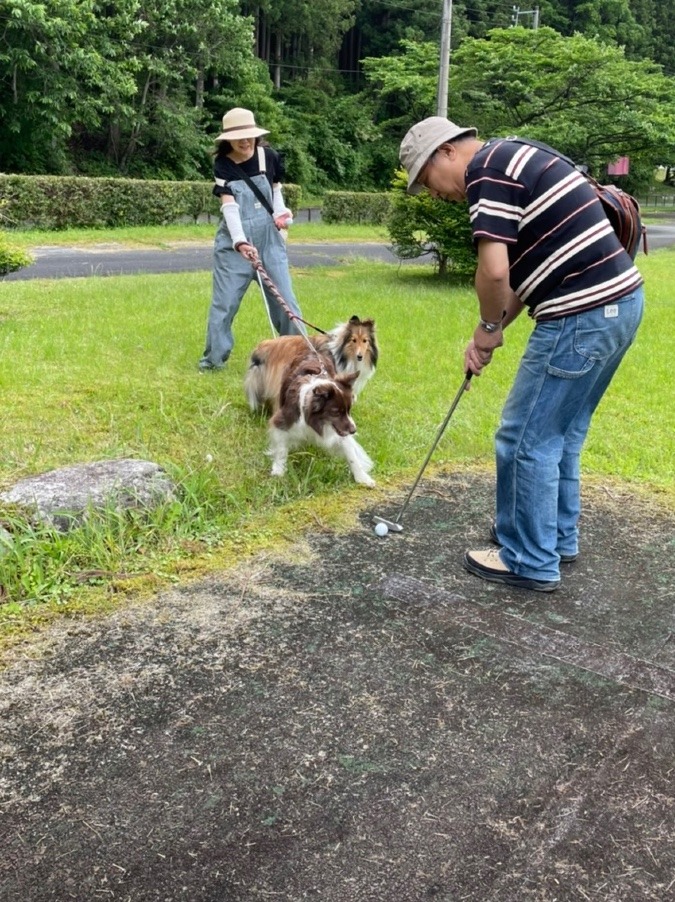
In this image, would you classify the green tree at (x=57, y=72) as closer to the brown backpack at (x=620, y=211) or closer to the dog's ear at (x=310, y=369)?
the dog's ear at (x=310, y=369)

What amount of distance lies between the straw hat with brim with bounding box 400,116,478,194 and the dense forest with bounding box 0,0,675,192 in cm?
1707

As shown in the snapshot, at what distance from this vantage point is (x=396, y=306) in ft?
35.4

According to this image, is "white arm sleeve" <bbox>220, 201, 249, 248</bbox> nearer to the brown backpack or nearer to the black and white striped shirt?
the brown backpack

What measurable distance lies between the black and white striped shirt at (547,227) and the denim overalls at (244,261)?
3419mm

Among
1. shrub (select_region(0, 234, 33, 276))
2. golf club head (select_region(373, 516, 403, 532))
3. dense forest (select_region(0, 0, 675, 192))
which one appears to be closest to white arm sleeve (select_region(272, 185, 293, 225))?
golf club head (select_region(373, 516, 403, 532))

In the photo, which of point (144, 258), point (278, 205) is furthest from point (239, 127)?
point (144, 258)

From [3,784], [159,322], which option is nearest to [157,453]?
[3,784]

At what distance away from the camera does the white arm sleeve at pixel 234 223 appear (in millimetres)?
6195

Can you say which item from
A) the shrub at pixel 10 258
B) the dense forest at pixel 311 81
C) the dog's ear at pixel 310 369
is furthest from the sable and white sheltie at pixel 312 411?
the dense forest at pixel 311 81

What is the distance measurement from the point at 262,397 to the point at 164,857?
3.98 meters

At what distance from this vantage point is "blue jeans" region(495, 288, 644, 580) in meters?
3.16

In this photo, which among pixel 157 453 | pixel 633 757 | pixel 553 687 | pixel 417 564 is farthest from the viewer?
pixel 157 453

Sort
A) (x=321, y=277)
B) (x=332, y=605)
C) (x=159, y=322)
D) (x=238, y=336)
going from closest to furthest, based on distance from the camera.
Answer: (x=332, y=605), (x=238, y=336), (x=159, y=322), (x=321, y=277)

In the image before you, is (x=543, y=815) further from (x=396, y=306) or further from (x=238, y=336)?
(x=396, y=306)
